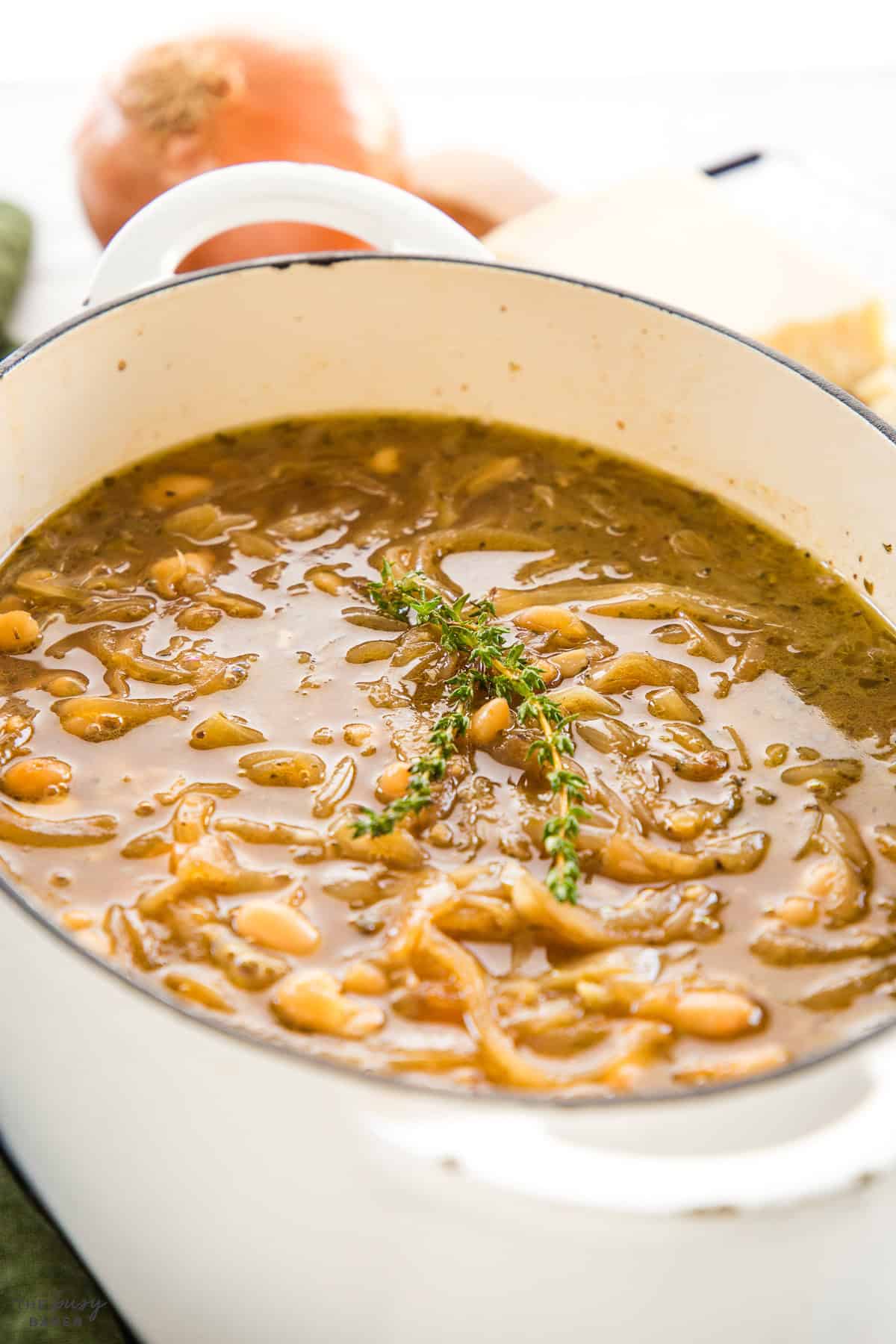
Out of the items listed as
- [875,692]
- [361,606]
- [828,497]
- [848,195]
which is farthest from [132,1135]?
[848,195]

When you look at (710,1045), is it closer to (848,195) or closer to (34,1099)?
(34,1099)

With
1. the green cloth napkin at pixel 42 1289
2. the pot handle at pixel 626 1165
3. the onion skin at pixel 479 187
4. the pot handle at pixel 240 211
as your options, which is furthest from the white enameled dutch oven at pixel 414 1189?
the onion skin at pixel 479 187

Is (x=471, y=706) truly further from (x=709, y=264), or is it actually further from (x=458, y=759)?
(x=709, y=264)

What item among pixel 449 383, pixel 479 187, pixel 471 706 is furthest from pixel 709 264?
pixel 471 706

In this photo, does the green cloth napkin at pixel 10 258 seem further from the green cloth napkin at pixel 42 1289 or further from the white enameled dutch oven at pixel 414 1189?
the white enameled dutch oven at pixel 414 1189

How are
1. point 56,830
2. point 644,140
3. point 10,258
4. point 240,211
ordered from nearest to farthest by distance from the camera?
1. point 56,830
2. point 240,211
3. point 10,258
4. point 644,140

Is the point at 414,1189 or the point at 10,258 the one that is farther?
the point at 10,258
